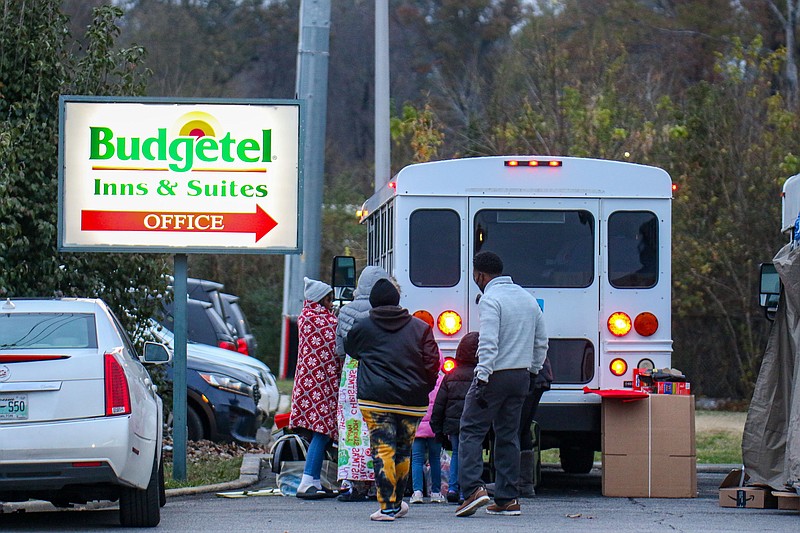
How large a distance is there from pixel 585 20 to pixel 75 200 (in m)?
31.1

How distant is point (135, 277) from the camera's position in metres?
13.9

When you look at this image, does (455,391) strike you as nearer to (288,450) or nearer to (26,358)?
(288,450)

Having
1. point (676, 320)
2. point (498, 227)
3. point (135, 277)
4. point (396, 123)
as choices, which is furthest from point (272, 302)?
point (498, 227)

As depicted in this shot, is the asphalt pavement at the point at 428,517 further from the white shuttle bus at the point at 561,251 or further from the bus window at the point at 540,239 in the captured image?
the bus window at the point at 540,239

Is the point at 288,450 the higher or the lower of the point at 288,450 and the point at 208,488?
the higher

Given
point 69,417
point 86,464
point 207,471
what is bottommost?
point 207,471

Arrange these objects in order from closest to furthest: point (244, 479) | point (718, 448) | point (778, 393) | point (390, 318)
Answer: point (390, 318) → point (778, 393) → point (244, 479) → point (718, 448)

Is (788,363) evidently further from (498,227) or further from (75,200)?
(75,200)

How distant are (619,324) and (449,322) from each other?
1.42 meters

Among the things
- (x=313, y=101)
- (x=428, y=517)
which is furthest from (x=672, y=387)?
(x=313, y=101)

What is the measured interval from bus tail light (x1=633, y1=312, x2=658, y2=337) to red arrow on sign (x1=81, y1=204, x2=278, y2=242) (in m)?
3.27

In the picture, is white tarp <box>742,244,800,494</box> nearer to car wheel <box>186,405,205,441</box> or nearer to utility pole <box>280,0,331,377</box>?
utility pole <box>280,0,331,377</box>

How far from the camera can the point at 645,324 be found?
11531 millimetres

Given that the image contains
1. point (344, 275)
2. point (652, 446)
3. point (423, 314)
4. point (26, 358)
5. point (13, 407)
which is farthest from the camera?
point (344, 275)
